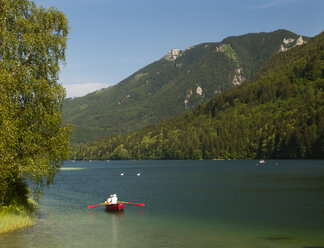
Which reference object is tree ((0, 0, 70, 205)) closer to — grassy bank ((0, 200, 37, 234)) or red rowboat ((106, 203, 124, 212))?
grassy bank ((0, 200, 37, 234))

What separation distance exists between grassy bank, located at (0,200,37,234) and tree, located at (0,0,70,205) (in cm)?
208

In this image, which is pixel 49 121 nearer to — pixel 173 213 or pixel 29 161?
pixel 29 161

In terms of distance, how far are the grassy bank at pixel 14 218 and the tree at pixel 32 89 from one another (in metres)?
2.08

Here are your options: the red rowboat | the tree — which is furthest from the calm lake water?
the tree

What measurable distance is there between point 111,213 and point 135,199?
2248 cm

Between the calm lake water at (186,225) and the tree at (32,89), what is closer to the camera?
the tree at (32,89)

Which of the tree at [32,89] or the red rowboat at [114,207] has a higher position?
the tree at [32,89]

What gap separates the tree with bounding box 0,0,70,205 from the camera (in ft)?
114

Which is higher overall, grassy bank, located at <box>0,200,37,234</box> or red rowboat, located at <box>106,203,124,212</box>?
grassy bank, located at <box>0,200,37,234</box>

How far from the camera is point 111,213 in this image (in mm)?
61875

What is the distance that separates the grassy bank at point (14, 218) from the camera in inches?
1603

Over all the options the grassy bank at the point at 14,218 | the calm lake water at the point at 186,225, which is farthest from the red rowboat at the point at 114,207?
the grassy bank at the point at 14,218

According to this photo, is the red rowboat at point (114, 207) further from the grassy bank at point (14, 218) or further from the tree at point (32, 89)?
the tree at point (32, 89)

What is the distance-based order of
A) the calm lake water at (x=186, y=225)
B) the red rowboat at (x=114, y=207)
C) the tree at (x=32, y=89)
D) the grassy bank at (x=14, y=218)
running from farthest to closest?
the red rowboat at (x=114, y=207)
the grassy bank at (x=14, y=218)
the calm lake water at (x=186, y=225)
the tree at (x=32, y=89)
